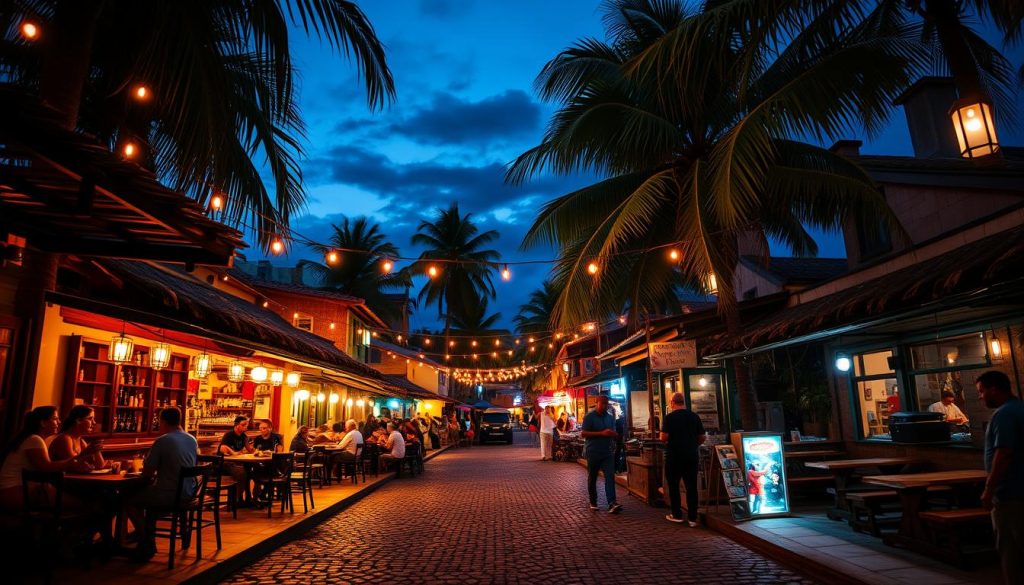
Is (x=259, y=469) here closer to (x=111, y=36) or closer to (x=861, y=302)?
(x=111, y=36)

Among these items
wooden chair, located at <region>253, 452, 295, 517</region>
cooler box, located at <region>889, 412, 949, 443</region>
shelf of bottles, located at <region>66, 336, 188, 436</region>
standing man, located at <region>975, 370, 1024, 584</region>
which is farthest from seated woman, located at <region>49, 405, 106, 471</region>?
cooler box, located at <region>889, 412, 949, 443</region>

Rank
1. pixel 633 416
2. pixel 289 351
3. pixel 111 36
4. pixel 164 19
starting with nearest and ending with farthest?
pixel 164 19
pixel 111 36
pixel 289 351
pixel 633 416

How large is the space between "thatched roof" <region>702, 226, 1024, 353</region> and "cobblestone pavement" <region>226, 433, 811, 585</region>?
3.59 m

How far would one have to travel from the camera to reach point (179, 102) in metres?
6.43

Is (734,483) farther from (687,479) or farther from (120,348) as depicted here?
(120,348)

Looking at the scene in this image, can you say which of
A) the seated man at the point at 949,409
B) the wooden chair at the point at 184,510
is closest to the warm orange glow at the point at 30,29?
the wooden chair at the point at 184,510

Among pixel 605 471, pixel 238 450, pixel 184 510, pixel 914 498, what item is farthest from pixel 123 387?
pixel 914 498

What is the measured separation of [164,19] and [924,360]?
12.5 meters

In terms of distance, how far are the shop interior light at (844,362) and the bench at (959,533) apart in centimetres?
588

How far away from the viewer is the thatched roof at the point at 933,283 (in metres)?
6.12

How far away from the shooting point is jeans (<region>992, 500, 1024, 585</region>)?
4.65m

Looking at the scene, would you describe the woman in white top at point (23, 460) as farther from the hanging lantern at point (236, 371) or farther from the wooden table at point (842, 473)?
the wooden table at point (842, 473)

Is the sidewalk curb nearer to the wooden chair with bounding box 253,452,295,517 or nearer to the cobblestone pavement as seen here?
the cobblestone pavement

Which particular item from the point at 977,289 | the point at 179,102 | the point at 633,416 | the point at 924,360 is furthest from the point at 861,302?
the point at 633,416
